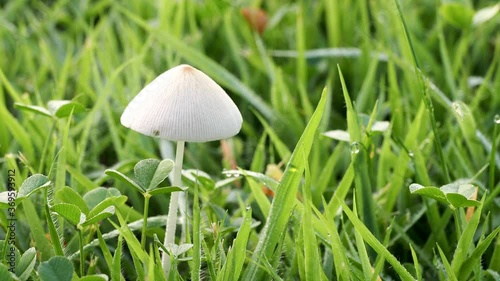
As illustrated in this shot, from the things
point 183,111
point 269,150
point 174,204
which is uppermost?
point 183,111

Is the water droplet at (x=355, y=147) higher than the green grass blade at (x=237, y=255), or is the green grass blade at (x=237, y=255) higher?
the water droplet at (x=355, y=147)

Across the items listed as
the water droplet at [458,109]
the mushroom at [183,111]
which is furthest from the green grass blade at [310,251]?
the water droplet at [458,109]

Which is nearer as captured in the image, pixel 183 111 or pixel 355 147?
pixel 183 111

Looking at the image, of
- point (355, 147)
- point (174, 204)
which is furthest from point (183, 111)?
point (355, 147)

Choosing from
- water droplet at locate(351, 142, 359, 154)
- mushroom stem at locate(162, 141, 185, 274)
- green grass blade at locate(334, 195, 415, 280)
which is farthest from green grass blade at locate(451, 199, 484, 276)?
mushroom stem at locate(162, 141, 185, 274)

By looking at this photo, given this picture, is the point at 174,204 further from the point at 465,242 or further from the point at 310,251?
the point at 465,242

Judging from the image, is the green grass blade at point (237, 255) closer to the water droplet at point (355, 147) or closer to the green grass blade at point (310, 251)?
the green grass blade at point (310, 251)

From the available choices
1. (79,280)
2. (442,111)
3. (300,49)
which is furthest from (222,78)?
(79,280)

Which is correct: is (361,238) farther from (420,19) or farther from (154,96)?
(420,19)
